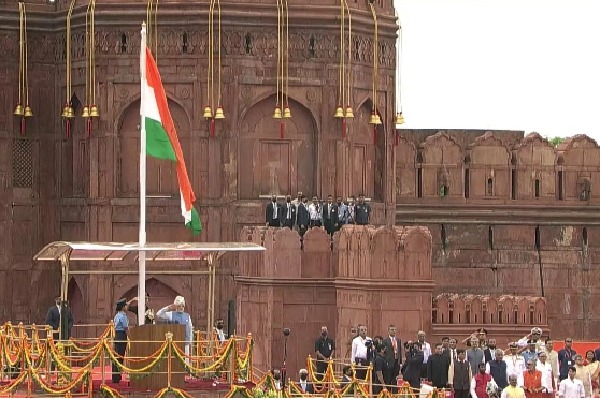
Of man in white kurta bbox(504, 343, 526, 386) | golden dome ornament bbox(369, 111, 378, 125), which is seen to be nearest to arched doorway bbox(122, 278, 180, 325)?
golden dome ornament bbox(369, 111, 378, 125)

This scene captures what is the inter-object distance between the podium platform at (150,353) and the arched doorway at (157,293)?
16.8 meters

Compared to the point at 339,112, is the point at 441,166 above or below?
below

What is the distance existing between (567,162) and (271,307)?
12.8 m

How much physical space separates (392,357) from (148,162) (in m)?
12.1

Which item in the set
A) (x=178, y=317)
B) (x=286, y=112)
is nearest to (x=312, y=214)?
(x=286, y=112)

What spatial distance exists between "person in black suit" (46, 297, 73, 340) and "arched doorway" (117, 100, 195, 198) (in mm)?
11668

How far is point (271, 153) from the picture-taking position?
185 feet

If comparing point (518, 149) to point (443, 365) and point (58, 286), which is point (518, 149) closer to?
point (58, 286)

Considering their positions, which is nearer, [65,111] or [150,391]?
Answer: [150,391]

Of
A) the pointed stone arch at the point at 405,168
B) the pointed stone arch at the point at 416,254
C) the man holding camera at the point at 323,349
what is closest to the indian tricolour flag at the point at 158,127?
the man holding camera at the point at 323,349

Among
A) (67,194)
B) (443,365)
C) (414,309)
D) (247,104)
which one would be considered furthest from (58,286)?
(443,365)

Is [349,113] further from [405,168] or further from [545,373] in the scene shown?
[545,373]

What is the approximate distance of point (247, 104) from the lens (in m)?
56.2

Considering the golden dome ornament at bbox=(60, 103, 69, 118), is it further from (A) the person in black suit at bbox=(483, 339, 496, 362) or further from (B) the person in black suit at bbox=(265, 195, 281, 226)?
(A) the person in black suit at bbox=(483, 339, 496, 362)
